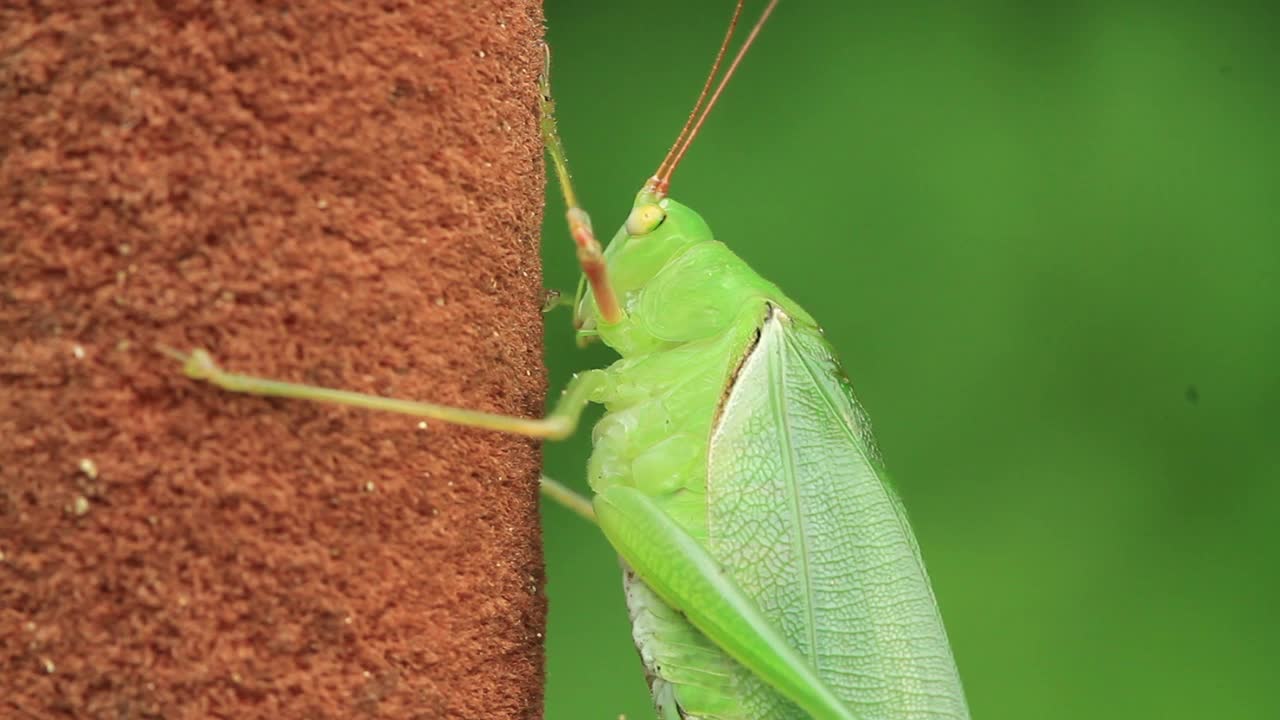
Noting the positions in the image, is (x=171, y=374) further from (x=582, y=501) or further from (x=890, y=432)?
(x=890, y=432)

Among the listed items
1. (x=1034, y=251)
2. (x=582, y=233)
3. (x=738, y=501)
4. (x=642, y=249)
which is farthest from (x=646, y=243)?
(x=1034, y=251)

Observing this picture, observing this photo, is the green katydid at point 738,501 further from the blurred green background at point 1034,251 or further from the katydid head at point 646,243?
the blurred green background at point 1034,251

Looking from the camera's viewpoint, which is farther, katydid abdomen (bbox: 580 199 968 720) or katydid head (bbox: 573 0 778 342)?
katydid head (bbox: 573 0 778 342)

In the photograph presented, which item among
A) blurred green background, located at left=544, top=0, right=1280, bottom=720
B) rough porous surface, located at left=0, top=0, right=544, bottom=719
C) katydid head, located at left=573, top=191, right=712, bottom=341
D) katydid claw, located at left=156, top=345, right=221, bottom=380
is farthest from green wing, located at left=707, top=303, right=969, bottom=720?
blurred green background, located at left=544, top=0, right=1280, bottom=720

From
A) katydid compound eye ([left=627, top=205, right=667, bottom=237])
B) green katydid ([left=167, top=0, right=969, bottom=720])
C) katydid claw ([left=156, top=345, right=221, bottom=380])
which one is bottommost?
green katydid ([left=167, top=0, right=969, bottom=720])

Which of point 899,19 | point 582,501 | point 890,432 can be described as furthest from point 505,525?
point 899,19

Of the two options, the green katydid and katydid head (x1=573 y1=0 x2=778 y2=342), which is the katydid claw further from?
katydid head (x1=573 y1=0 x2=778 y2=342)

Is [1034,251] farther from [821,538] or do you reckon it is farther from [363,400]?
[363,400]
